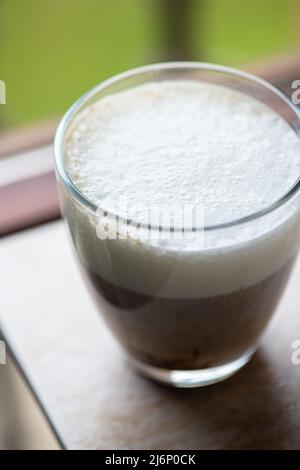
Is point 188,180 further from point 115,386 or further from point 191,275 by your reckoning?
point 115,386

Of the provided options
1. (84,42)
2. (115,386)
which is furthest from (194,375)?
(84,42)

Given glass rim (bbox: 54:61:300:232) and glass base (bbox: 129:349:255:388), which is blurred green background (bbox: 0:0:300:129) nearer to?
glass rim (bbox: 54:61:300:232)

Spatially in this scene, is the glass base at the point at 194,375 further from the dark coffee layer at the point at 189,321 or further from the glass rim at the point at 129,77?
the glass rim at the point at 129,77

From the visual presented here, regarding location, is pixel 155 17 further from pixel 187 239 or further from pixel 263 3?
A: pixel 187 239

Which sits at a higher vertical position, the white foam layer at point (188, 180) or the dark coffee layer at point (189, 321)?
the white foam layer at point (188, 180)

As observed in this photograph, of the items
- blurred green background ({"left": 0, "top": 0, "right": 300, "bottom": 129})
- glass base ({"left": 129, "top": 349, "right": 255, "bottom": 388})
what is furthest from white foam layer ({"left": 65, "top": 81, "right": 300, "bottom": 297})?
blurred green background ({"left": 0, "top": 0, "right": 300, "bottom": 129})

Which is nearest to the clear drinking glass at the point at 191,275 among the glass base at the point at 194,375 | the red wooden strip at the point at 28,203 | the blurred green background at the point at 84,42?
the glass base at the point at 194,375

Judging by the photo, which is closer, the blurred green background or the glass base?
the glass base
